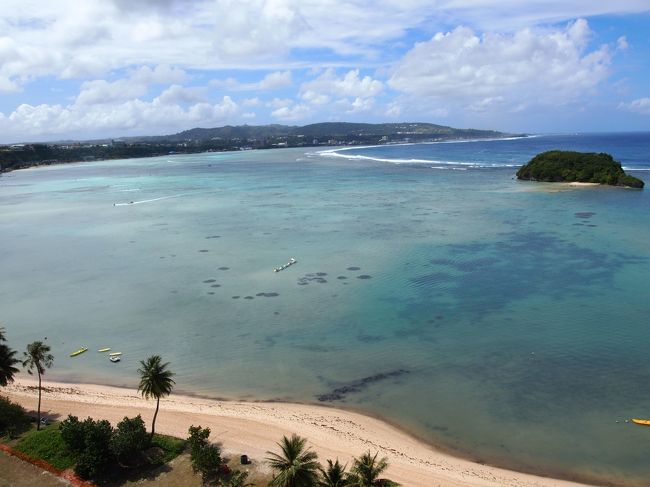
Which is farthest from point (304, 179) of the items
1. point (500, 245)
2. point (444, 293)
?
point (444, 293)

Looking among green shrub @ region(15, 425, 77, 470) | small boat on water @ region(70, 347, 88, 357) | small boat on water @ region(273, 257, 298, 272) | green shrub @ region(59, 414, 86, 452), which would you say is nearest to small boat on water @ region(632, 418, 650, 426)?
green shrub @ region(59, 414, 86, 452)

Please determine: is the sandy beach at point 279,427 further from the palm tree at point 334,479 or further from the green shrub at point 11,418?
the palm tree at point 334,479

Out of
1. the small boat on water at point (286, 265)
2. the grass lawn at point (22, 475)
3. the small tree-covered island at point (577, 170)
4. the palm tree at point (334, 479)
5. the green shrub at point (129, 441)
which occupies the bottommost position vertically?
the grass lawn at point (22, 475)

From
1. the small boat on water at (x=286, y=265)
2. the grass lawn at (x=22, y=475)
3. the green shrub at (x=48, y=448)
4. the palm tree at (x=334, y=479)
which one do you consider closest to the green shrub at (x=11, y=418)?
the green shrub at (x=48, y=448)

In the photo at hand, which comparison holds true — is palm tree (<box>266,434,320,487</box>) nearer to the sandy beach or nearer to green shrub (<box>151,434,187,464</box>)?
the sandy beach

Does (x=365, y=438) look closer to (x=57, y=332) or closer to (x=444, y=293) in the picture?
(x=444, y=293)

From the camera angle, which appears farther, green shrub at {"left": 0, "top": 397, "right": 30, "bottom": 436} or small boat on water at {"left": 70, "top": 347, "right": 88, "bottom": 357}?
small boat on water at {"left": 70, "top": 347, "right": 88, "bottom": 357}

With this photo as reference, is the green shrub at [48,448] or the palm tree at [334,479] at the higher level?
the palm tree at [334,479]

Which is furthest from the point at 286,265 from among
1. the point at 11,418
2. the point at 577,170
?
the point at 577,170
